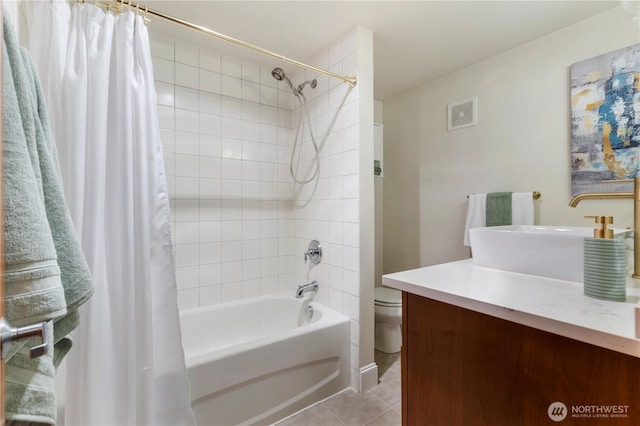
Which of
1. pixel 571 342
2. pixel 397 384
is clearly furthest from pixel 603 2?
pixel 397 384

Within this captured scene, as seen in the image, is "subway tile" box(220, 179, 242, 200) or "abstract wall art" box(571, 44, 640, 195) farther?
"subway tile" box(220, 179, 242, 200)

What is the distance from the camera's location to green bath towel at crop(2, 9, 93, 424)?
0.44 m

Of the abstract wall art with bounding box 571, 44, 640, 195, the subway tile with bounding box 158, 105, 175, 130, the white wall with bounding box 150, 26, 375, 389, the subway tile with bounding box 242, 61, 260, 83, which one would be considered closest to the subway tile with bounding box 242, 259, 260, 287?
the white wall with bounding box 150, 26, 375, 389

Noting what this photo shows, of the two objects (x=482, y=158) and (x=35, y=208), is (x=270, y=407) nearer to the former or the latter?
(x=35, y=208)

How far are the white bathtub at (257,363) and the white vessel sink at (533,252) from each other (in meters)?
1.03

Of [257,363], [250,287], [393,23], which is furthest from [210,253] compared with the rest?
[393,23]

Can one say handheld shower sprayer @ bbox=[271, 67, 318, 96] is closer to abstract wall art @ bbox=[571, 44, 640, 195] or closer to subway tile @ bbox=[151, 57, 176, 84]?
subway tile @ bbox=[151, 57, 176, 84]

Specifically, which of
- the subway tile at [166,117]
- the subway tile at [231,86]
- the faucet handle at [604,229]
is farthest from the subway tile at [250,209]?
the faucet handle at [604,229]

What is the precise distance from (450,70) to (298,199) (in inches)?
65.2

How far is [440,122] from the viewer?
236 cm

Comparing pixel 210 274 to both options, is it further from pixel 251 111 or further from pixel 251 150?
pixel 251 111

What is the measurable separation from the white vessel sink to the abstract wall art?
93 centimetres

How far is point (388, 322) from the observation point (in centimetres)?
206

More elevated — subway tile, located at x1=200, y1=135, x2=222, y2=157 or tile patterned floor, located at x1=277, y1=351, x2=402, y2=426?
subway tile, located at x1=200, y1=135, x2=222, y2=157
